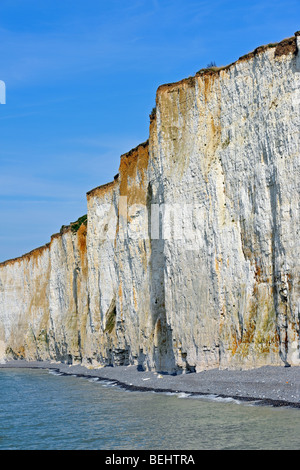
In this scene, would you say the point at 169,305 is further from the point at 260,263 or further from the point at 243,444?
the point at 243,444

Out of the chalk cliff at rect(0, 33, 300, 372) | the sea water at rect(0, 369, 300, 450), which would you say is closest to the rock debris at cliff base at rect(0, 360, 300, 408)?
the sea water at rect(0, 369, 300, 450)

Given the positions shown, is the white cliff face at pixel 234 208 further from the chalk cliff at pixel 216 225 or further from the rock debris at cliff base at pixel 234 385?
the rock debris at cliff base at pixel 234 385

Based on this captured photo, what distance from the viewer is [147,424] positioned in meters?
15.6

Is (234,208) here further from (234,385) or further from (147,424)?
(147,424)

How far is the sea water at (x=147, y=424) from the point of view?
12.9m

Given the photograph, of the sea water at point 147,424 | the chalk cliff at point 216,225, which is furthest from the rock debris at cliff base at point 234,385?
the chalk cliff at point 216,225

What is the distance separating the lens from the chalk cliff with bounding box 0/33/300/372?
19844 mm

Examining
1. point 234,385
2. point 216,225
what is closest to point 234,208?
point 216,225

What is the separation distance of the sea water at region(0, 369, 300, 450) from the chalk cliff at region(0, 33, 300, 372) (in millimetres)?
3233

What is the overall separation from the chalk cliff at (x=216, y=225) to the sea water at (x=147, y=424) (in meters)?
3.23

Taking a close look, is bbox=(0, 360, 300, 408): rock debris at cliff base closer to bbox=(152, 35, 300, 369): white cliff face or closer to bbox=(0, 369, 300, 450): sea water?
bbox=(0, 369, 300, 450): sea water

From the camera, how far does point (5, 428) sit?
57.0 ft
